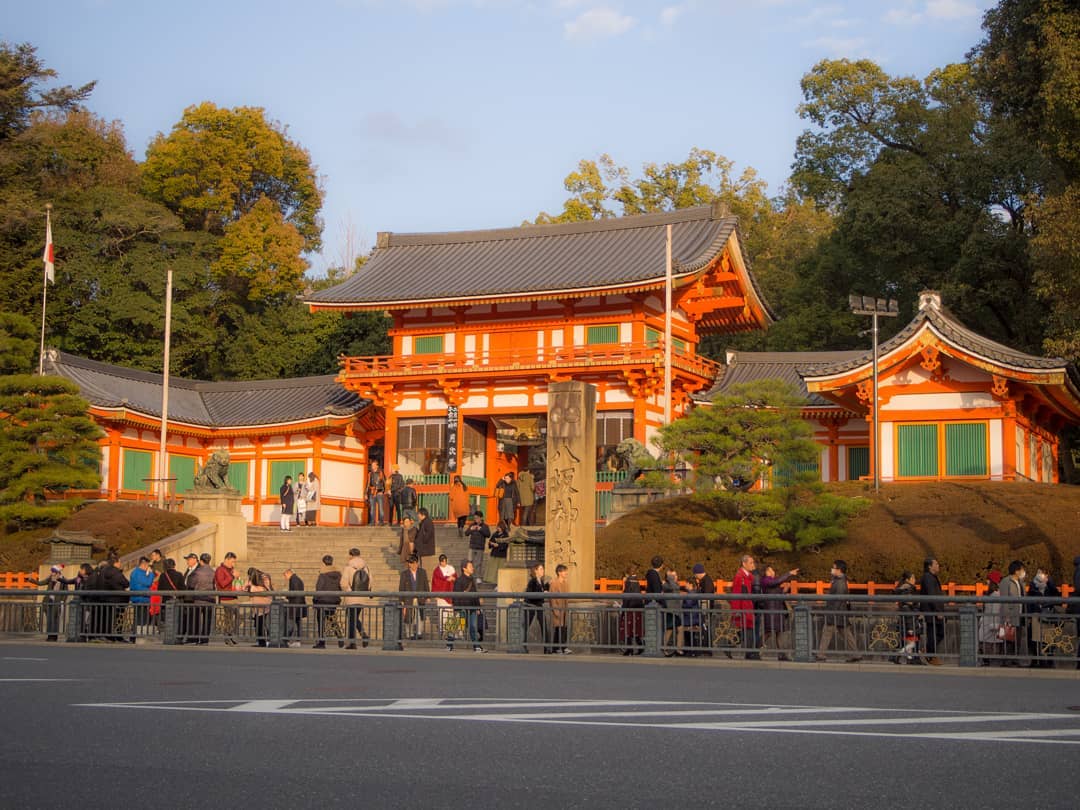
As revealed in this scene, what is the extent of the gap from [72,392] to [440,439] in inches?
458

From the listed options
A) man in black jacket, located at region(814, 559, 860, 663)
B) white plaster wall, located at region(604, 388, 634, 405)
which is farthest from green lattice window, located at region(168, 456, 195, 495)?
man in black jacket, located at region(814, 559, 860, 663)

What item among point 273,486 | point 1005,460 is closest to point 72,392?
point 273,486

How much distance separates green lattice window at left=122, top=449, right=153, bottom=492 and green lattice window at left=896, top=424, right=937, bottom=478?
76.6ft

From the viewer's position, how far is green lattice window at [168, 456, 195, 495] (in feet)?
146

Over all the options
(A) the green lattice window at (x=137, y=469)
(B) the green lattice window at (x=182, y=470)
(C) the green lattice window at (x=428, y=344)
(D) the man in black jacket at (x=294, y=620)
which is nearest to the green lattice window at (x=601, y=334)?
(C) the green lattice window at (x=428, y=344)

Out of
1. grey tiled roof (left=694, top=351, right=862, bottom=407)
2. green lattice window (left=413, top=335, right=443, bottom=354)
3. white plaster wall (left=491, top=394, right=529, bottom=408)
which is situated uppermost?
green lattice window (left=413, top=335, right=443, bottom=354)

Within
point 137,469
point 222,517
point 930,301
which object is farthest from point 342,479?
point 930,301

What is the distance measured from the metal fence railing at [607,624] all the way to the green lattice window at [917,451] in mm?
14021

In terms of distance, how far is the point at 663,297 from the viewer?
41.7m

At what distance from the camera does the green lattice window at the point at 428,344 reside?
1700 inches

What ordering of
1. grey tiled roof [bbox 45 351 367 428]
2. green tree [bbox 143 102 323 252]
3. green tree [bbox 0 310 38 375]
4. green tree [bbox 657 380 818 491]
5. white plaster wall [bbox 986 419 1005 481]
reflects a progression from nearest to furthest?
1. green tree [bbox 657 380 818 491]
2. white plaster wall [bbox 986 419 1005 481]
3. green tree [bbox 0 310 38 375]
4. grey tiled roof [bbox 45 351 367 428]
5. green tree [bbox 143 102 323 252]

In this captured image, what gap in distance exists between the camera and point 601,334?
4119 cm

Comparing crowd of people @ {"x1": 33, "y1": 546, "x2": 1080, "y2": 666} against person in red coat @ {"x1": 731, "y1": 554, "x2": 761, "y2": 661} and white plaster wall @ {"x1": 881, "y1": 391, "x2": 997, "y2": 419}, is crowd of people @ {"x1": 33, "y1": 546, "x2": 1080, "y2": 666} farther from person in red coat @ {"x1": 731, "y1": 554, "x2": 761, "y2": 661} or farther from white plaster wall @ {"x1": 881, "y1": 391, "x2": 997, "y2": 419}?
white plaster wall @ {"x1": 881, "y1": 391, "x2": 997, "y2": 419}

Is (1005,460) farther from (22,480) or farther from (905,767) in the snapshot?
(905,767)
